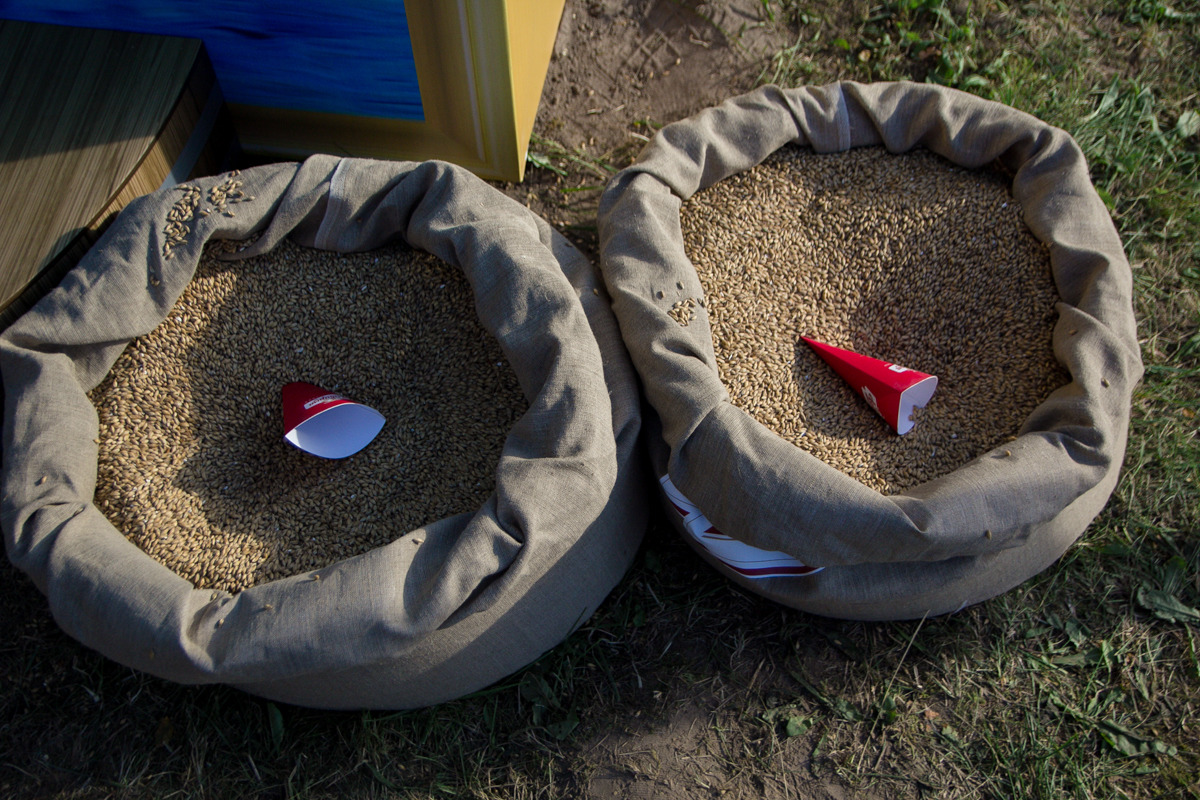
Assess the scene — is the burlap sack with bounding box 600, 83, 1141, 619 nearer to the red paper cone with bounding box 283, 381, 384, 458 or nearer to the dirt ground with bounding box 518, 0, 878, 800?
the dirt ground with bounding box 518, 0, 878, 800

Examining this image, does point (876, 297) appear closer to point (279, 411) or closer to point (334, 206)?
point (334, 206)

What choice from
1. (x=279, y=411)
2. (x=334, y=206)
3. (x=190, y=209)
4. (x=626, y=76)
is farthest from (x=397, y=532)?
(x=626, y=76)

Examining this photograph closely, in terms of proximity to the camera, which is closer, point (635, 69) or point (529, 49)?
point (529, 49)

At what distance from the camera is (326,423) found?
200 cm

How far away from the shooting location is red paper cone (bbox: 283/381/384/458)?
1.98 metres

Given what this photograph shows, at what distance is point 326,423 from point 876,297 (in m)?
1.55

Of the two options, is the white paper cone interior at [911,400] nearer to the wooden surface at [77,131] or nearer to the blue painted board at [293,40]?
the blue painted board at [293,40]

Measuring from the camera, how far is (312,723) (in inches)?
77.9

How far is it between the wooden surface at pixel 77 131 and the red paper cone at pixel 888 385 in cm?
192

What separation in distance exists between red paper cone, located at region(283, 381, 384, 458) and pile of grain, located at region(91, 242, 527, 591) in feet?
0.13

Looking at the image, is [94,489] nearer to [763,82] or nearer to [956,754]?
[956,754]

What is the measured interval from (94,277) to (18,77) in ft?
2.52

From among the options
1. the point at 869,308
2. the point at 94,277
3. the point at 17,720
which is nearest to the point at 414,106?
the point at 94,277

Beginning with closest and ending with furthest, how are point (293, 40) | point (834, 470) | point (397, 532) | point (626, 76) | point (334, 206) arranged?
point (834, 470) < point (397, 532) < point (334, 206) < point (293, 40) < point (626, 76)
